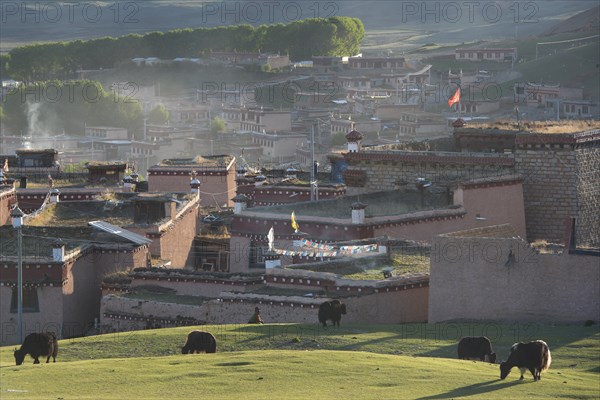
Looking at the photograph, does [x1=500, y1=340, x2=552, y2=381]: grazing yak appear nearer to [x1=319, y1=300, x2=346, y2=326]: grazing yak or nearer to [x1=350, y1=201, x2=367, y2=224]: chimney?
[x1=319, y1=300, x2=346, y2=326]: grazing yak

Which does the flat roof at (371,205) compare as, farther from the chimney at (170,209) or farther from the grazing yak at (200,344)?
the grazing yak at (200,344)

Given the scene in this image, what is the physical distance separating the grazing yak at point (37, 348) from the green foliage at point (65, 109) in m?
120

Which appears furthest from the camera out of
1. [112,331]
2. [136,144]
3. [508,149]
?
[136,144]

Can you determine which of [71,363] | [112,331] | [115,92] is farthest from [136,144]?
[71,363]

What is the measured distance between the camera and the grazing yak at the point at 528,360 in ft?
96.1

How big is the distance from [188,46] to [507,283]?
15734cm

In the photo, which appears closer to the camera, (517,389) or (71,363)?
(517,389)

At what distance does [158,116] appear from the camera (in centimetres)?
15350

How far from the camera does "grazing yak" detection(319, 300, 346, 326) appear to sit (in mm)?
36281

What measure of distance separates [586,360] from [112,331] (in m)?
13.5

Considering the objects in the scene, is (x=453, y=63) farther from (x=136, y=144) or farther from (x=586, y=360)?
(x=586, y=360)

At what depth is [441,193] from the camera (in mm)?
50188

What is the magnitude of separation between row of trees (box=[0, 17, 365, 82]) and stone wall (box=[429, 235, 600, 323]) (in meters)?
145

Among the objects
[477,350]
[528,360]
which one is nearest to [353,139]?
[477,350]
